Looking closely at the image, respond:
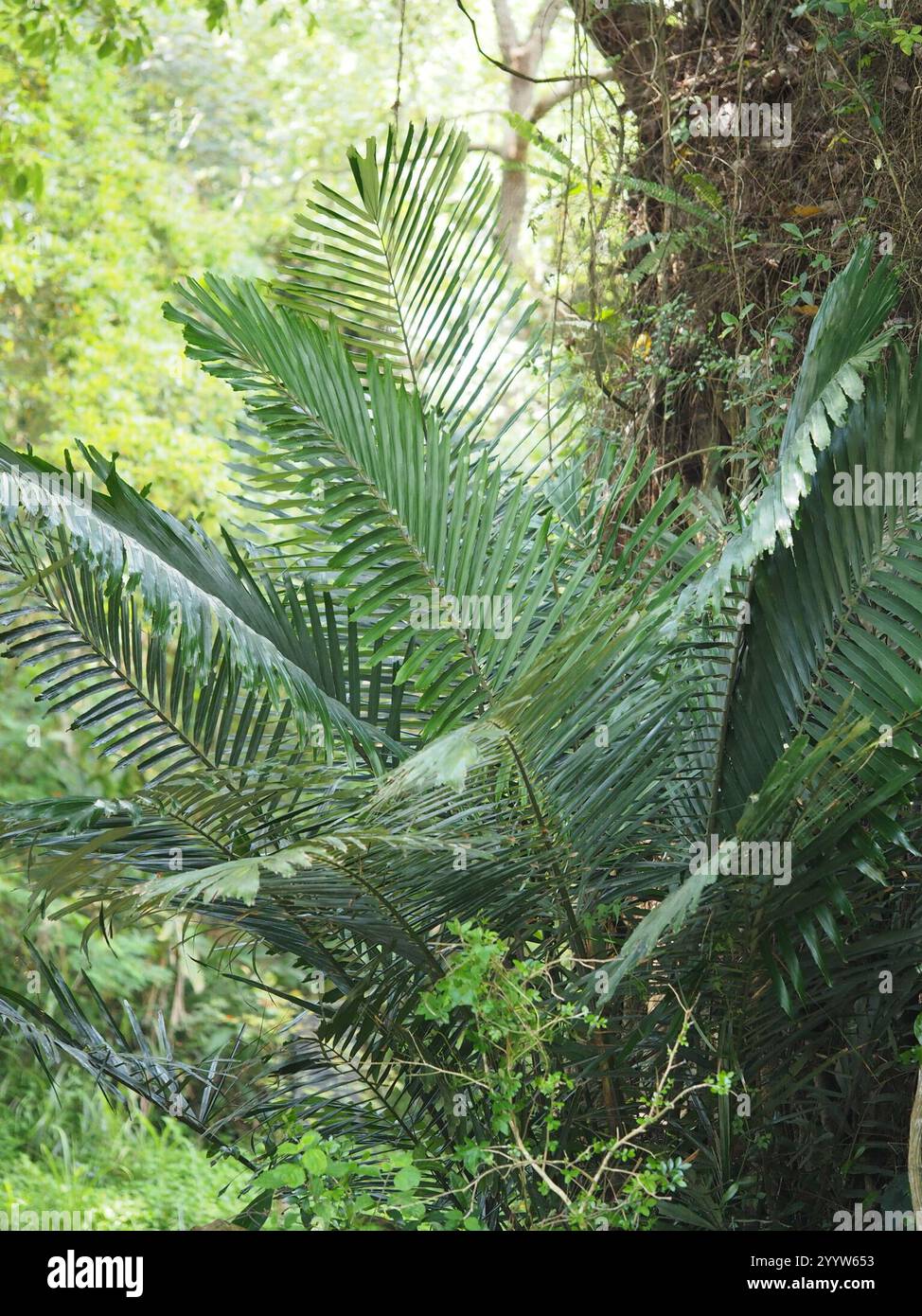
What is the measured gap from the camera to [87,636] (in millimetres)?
2115

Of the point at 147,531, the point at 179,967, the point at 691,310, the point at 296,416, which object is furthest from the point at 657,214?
the point at 179,967

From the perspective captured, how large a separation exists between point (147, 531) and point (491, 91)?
9.02m

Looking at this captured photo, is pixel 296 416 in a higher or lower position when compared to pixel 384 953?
higher

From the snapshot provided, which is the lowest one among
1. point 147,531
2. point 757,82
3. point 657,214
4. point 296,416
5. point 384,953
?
point 384,953

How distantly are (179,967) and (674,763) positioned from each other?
17.1ft

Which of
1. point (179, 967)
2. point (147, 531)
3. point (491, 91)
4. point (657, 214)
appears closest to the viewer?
point (147, 531)

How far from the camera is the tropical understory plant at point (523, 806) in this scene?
5.63ft

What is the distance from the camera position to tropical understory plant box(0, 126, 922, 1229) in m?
1.72

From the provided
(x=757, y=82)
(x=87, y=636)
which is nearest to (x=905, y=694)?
(x=87, y=636)

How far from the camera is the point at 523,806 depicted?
6.15 feet

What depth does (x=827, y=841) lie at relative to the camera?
→ 1.75 m

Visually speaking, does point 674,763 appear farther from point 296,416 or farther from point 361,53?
point 361,53

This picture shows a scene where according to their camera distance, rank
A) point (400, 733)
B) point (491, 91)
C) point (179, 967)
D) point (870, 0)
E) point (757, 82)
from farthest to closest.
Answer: point (491, 91) < point (179, 967) < point (757, 82) < point (870, 0) < point (400, 733)

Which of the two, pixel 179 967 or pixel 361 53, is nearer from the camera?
pixel 179 967
